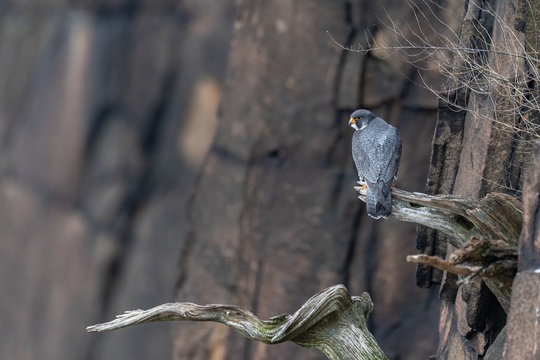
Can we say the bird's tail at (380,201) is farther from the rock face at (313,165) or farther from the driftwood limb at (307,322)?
the rock face at (313,165)

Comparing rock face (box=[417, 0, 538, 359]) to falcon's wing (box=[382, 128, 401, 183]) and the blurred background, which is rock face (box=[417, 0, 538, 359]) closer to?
falcon's wing (box=[382, 128, 401, 183])

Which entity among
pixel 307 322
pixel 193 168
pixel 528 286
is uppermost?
pixel 193 168

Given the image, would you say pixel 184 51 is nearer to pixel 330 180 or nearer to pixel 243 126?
pixel 243 126

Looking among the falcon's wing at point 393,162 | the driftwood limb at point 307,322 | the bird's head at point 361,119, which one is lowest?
the driftwood limb at point 307,322

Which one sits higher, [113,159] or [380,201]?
[380,201]

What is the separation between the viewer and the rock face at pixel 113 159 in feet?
38.8

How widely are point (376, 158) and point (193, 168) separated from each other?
6.69 m

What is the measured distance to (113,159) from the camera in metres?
12.1

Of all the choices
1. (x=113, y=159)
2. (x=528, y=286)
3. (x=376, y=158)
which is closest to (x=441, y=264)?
(x=528, y=286)

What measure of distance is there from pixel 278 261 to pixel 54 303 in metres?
5.06

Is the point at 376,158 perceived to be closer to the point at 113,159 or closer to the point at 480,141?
the point at 480,141

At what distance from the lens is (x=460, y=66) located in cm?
519

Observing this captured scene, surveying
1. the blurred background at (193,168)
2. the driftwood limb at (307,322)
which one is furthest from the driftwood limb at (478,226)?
the blurred background at (193,168)

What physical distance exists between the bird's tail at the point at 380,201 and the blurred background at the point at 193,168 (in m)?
2.92
